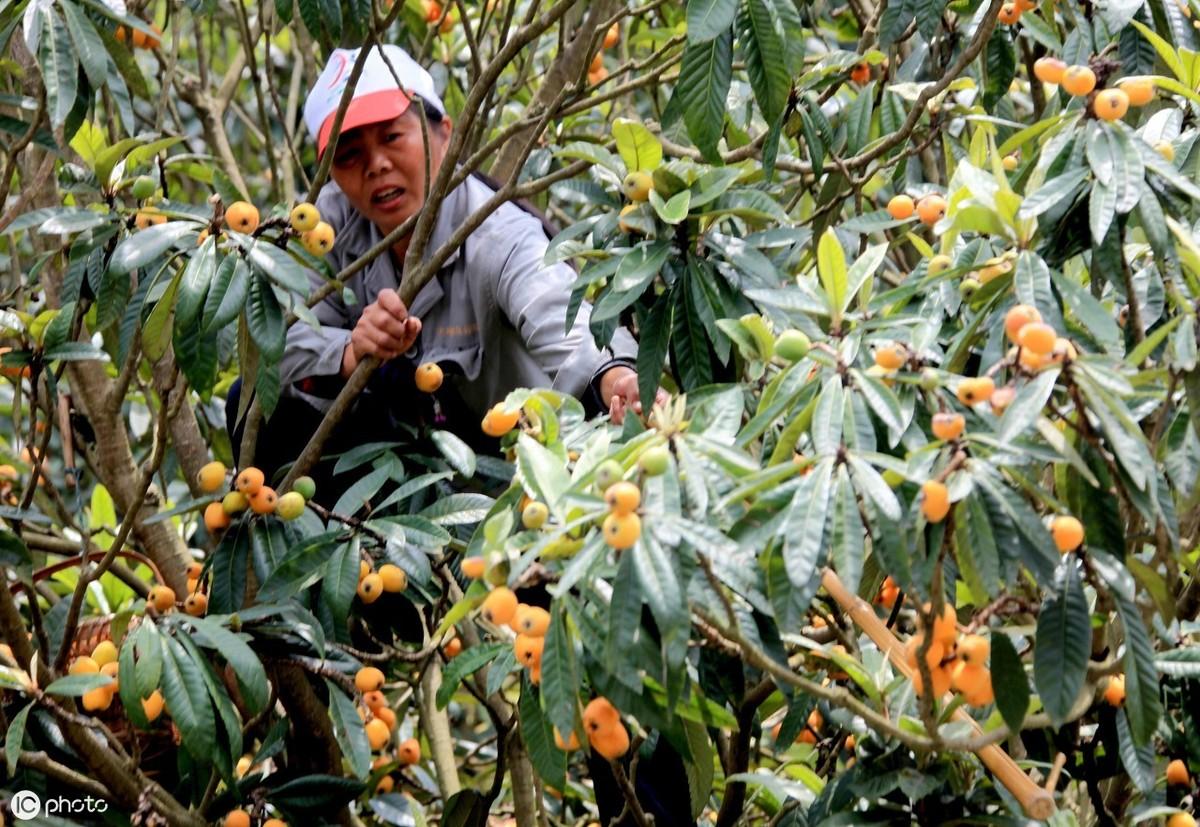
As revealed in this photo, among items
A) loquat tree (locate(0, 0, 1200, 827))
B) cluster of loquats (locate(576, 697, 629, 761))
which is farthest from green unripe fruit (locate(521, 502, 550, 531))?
cluster of loquats (locate(576, 697, 629, 761))

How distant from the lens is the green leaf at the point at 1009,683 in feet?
5.05

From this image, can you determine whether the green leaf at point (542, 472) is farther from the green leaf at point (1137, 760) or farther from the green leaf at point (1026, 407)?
the green leaf at point (1137, 760)

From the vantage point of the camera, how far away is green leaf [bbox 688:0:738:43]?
193cm

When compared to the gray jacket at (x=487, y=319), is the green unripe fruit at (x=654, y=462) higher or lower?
higher

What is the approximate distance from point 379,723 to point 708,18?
1233 millimetres

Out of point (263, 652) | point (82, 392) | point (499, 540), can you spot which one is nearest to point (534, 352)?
point (263, 652)

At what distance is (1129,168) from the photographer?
163 centimetres

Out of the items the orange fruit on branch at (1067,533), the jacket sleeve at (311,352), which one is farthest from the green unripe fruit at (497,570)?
the jacket sleeve at (311,352)

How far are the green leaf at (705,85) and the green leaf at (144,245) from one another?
68 cm

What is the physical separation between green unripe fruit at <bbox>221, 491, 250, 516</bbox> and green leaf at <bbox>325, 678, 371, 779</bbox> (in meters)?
0.29

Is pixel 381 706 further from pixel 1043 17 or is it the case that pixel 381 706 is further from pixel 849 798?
pixel 1043 17

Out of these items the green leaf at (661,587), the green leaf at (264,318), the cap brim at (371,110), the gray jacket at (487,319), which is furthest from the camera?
the cap brim at (371,110)

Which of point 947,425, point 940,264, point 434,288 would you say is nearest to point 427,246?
point 434,288

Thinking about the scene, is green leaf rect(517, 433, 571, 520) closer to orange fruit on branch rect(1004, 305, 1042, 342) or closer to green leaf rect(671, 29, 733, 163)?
orange fruit on branch rect(1004, 305, 1042, 342)
